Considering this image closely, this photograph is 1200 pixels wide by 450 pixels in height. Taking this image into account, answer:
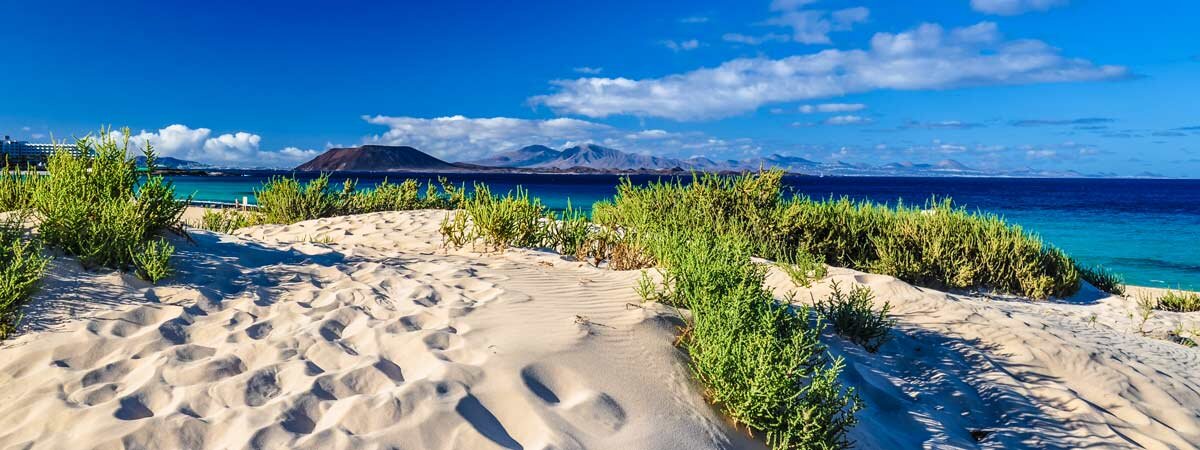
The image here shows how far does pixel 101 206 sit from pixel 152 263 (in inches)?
39.1

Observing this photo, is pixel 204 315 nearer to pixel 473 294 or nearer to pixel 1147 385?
pixel 473 294

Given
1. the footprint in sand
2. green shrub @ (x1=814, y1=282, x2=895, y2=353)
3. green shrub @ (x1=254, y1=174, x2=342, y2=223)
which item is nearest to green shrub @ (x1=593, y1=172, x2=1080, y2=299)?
green shrub @ (x1=814, y1=282, x2=895, y2=353)

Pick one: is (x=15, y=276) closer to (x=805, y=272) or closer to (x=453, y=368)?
(x=453, y=368)

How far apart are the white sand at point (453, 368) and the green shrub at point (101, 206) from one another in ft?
0.73

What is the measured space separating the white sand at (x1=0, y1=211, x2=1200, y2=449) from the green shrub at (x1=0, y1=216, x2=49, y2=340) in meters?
0.11

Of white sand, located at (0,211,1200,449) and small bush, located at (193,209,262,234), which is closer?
white sand, located at (0,211,1200,449)

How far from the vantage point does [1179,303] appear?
867 cm

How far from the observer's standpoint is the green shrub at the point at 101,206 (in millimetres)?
4465

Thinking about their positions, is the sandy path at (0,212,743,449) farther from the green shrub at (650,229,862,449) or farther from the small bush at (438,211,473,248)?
the small bush at (438,211,473,248)

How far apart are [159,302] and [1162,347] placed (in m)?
8.27

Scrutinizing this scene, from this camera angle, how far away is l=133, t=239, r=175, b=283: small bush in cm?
Answer: 431

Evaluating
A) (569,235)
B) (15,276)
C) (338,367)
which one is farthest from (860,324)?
(15,276)

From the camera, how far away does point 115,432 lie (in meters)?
2.57

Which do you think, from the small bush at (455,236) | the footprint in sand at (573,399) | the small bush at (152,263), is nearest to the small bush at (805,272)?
the small bush at (455,236)
